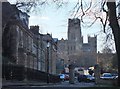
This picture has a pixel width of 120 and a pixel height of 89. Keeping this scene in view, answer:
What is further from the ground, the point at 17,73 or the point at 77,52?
the point at 77,52

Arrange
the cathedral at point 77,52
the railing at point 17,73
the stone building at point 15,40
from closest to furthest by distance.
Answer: the railing at point 17,73
the stone building at point 15,40
the cathedral at point 77,52

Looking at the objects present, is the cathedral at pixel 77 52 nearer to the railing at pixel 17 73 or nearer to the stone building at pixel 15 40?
the stone building at pixel 15 40

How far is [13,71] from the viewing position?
45031mm

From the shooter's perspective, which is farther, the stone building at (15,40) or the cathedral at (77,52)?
the cathedral at (77,52)

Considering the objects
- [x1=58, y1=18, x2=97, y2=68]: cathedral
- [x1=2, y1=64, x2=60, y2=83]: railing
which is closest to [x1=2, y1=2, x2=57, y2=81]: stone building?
[x1=2, y1=64, x2=60, y2=83]: railing

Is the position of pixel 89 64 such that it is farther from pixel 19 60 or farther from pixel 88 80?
pixel 19 60

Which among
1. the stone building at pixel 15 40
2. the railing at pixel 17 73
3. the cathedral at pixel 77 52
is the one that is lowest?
the railing at pixel 17 73

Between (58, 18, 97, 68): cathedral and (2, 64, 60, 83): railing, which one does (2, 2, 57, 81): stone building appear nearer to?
(2, 64, 60, 83): railing

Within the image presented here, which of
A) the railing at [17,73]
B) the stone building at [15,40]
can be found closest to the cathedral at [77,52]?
the stone building at [15,40]

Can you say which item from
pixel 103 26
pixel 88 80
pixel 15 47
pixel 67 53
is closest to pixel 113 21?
pixel 103 26

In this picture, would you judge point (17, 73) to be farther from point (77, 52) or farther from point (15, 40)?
point (77, 52)

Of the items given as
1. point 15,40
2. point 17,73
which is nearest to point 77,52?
point 15,40

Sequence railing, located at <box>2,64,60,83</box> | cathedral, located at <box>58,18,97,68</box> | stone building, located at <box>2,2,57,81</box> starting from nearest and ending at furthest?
railing, located at <box>2,64,60,83</box>
stone building, located at <box>2,2,57,81</box>
cathedral, located at <box>58,18,97,68</box>

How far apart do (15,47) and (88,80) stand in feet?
82.6
